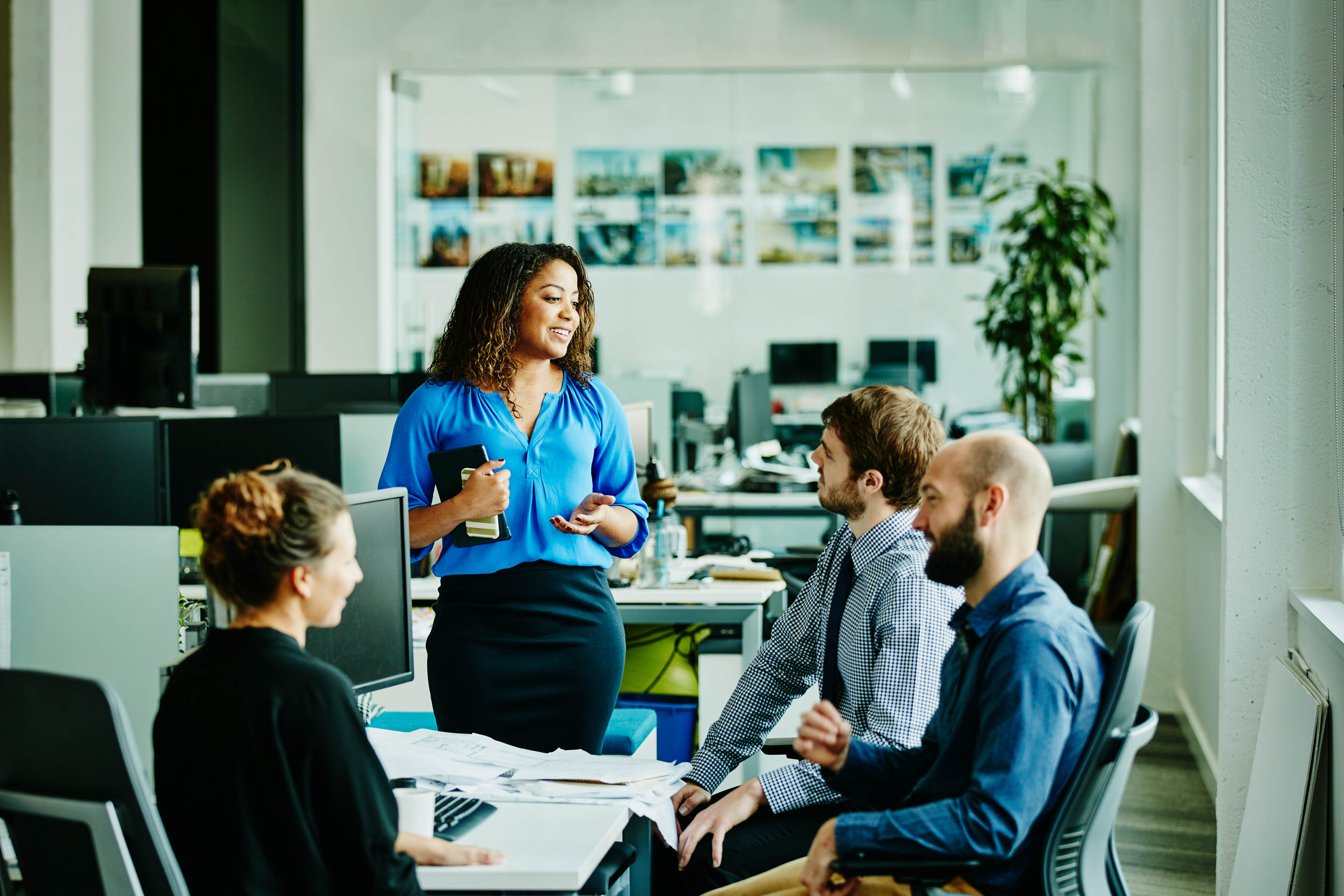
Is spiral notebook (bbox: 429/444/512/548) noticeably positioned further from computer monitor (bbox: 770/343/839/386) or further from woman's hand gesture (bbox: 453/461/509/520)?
computer monitor (bbox: 770/343/839/386)

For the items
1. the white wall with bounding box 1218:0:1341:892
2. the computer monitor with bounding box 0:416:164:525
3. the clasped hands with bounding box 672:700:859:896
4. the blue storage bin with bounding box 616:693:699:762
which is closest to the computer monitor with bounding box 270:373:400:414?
the computer monitor with bounding box 0:416:164:525


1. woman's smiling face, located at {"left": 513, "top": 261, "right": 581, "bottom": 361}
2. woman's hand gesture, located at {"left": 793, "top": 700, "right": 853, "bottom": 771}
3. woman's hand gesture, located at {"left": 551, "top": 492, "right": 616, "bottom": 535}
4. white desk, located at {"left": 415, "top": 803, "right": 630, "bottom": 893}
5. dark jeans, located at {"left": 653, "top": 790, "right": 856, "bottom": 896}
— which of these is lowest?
dark jeans, located at {"left": 653, "top": 790, "right": 856, "bottom": 896}

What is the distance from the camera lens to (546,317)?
7.74 feet

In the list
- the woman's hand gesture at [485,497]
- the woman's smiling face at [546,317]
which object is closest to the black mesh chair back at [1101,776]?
the woman's hand gesture at [485,497]

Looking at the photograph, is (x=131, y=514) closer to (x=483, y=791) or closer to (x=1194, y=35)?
(x=483, y=791)

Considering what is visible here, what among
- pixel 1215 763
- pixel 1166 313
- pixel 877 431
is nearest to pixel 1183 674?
pixel 1215 763

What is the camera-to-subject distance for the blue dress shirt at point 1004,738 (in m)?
1.52

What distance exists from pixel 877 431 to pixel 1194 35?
325 cm

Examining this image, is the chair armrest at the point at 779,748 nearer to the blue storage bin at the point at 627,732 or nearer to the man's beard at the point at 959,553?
the blue storage bin at the point at 627,732

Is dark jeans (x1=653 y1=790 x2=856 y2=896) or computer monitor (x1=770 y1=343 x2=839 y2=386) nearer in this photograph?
dark jeans (x1=653 y1=790 x2=856 y2=896)

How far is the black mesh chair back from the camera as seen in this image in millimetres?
1546

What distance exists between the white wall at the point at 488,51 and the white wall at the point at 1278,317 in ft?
15.3

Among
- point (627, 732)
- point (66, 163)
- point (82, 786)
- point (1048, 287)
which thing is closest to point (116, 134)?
point (66, 163)

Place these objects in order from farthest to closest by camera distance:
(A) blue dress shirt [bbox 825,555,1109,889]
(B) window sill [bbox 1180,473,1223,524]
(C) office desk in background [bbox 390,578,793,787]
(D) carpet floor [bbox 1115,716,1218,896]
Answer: (B) window sill [bbox 1180,473,1223,524] → (C) office desk in background [bbox 390,578,793,787] → (D) carpet floor [bbox 1115,716,1218,896] → (A) blue dress shirt [bbox 825,555,1109,889]
